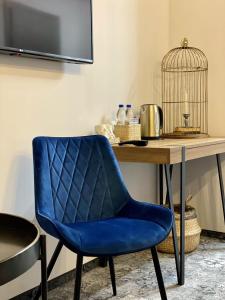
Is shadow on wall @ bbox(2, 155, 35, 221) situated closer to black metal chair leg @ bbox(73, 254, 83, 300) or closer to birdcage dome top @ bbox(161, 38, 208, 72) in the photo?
black metal chair leg @ bbox(73, 254, 83, 300)

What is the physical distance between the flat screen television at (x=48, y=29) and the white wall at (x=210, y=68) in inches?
45.7

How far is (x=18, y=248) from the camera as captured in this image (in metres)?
0.96

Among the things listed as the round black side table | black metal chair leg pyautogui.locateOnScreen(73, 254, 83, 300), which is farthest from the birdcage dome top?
the round black side table

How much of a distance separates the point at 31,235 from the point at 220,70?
2407 mm

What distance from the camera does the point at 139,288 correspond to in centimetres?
222

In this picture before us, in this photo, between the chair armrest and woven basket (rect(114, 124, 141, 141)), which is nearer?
the chair armrest

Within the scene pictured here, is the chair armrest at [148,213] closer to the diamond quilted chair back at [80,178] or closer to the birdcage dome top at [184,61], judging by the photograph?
the diamond quilted chair back at [80,178]

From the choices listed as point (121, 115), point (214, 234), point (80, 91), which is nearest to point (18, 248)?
point (80, 91)

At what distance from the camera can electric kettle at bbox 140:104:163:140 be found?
269 centimetres

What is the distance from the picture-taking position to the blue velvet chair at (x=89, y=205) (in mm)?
1593

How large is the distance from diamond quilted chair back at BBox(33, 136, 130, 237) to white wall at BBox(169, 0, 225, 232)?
4.28 ft

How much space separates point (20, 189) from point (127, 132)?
793mm

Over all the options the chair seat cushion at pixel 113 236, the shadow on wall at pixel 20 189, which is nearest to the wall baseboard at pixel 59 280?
the shadow on wall at pixel 20 189

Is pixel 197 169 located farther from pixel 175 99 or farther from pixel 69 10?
pixel 69 10
